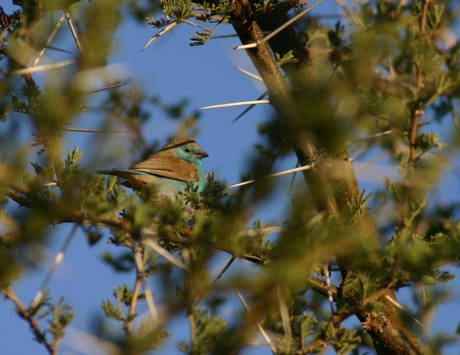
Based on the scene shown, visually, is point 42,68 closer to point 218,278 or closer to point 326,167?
point 218,278

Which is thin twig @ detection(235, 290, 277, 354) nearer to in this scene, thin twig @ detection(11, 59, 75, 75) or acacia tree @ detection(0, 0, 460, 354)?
acacia tree @ detection(0, 0, 460, 354)

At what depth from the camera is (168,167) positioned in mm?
6508

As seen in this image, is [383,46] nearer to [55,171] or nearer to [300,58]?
[300,58]

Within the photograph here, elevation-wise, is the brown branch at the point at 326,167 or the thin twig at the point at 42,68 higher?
the thin twig at the point at 42,68

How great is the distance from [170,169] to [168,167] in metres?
0.06

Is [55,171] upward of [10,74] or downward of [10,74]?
downward

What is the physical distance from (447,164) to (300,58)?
171 cm

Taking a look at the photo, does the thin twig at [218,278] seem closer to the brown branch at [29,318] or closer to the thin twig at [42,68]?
the brown branch at [29,318]

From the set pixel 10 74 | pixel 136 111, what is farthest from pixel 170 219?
pixel 136 111

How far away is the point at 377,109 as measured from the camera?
118 inches

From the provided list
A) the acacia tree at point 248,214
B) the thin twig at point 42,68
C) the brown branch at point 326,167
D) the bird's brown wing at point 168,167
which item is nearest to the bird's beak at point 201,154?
the bird's brown wing at point 168,167

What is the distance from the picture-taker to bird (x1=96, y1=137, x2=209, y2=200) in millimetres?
5867

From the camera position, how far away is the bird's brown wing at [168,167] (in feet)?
19.5

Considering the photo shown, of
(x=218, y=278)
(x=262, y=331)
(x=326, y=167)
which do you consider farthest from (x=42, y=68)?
(x=326, y=167)
